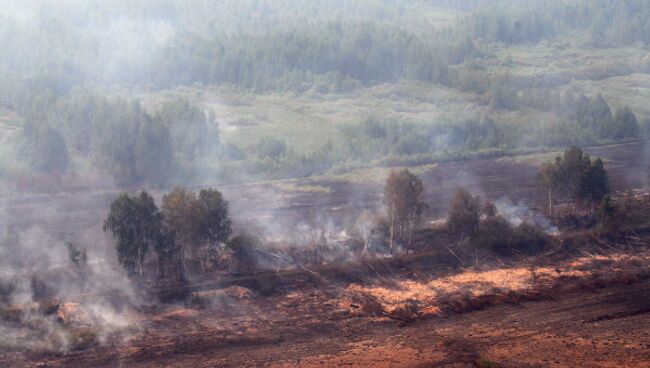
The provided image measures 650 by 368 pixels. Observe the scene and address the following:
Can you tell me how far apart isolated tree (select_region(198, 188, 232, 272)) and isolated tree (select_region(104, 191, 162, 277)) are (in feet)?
5.58

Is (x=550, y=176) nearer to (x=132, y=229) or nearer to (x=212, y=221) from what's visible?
(x=212, y=221)

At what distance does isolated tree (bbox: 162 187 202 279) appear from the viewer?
86.2 ft

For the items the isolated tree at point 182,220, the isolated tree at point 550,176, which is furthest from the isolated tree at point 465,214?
the isolated tree at point 182,220

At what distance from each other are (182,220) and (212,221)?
117cm

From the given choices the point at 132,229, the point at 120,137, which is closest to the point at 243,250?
the point at 132,229

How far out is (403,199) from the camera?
28.9 metres

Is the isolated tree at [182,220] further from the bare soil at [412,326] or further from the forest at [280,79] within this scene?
the forest at [280,79]

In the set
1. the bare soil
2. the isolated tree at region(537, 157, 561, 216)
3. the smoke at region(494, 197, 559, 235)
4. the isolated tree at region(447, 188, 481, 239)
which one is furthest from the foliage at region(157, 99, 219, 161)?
the bare soil

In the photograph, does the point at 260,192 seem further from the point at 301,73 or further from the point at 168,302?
the point at 301,73

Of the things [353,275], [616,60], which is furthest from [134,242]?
[616,60]

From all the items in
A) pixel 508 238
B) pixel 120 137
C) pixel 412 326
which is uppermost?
pixel 120 137

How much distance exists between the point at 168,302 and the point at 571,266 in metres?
14.4

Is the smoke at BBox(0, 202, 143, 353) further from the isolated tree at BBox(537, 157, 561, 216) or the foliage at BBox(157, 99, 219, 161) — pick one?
the isolated tree at BBox(537, 157, 561, 216)

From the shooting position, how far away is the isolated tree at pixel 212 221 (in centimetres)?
2675
